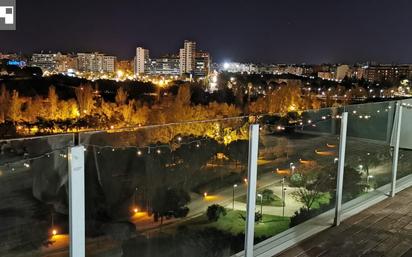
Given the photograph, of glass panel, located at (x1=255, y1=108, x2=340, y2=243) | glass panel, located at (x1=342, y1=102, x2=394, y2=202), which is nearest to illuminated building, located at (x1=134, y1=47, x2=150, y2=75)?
glass panel, located at (x1=342, y1=102, x2=394, y2=202)

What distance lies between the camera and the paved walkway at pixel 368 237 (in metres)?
3.41

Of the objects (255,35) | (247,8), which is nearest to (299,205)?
(247,8)

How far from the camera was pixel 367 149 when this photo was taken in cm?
484

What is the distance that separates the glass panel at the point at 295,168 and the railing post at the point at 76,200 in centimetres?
132

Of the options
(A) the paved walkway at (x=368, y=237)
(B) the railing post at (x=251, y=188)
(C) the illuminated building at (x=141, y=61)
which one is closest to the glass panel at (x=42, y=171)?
(B) the railing post at (x=251, y=188)

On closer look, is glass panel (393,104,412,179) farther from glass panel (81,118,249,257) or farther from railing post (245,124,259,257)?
railing post (245,124,259,257)

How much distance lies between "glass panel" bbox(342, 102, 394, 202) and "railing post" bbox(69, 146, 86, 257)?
2.61 meters

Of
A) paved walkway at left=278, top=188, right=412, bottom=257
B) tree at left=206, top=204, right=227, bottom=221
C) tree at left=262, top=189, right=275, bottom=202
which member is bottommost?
tree at left=206, top=204, right=227, bottom=221

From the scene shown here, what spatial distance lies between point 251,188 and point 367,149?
225cm

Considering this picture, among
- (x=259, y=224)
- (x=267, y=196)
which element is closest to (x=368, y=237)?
(x=267, y=196)

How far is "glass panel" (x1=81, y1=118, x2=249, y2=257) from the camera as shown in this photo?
2692mm

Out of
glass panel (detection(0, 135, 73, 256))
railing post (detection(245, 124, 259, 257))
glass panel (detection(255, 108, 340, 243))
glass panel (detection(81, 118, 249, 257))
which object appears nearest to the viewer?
glass panel (detection(0, 135, 73, 256))

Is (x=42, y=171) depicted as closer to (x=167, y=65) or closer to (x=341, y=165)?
(x=341, y=165)

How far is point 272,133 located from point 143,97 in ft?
191
